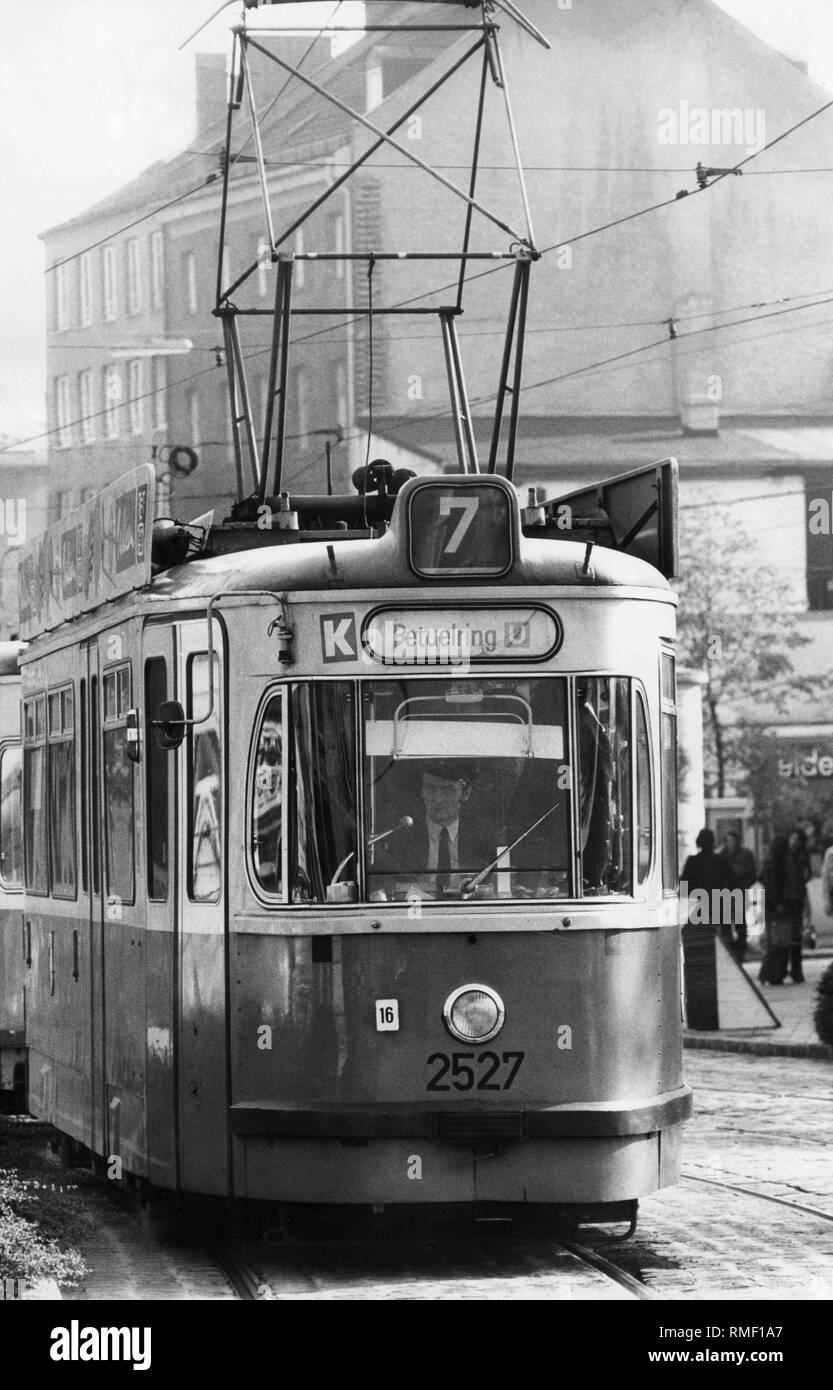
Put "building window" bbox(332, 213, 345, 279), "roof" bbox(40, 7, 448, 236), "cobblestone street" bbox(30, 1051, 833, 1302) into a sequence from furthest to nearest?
"building window" bbox(332, 213, 345, 279), "roof" bbox(40, 7, 448, 236), "cobblestone street" bbox(30, 1051, 833, 1302)

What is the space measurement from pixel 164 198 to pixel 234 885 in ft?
119

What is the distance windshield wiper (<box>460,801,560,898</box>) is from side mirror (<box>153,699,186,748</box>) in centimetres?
121

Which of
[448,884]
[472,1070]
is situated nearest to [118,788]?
[448,884]

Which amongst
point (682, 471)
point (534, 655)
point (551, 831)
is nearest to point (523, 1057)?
point (551, 831)

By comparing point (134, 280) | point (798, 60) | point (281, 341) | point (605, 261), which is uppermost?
point (798, 60)

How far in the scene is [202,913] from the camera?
9164mm

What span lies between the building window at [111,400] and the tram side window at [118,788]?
34953 mm

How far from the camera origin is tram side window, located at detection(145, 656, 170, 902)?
9500 mm

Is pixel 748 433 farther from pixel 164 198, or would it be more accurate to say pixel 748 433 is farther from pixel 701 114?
pixel 164 198

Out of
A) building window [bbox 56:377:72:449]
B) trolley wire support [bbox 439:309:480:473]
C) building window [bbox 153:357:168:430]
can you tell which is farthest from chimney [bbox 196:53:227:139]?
trolley wire support [bbox 439:309:480:473]

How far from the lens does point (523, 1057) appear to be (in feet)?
28.5

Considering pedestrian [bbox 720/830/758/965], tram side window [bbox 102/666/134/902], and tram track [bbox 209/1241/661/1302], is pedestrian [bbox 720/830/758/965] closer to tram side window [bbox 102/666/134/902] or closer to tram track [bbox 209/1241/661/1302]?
tram side window [bbox 102/666/134/902]

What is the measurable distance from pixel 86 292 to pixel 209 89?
507 centimetres

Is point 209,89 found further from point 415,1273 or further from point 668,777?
point 415,1273
